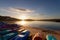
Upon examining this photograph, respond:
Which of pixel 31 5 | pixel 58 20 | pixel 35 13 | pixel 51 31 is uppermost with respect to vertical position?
pixel 31 5

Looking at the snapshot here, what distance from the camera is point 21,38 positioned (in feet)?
13.0

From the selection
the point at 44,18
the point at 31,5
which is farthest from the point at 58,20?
the point at 31,5

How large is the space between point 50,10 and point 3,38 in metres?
2.46

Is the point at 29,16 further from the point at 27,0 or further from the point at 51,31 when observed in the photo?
the point at 51,31

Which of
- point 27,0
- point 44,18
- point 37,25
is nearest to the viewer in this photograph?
point 27,0

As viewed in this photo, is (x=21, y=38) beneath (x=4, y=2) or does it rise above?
beneath

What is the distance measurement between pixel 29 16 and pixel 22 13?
352 mm

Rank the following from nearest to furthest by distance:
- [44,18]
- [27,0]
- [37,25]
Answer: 1. [27,0]
2. [44,18]
3. [37,25]

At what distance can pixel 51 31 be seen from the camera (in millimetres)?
5660

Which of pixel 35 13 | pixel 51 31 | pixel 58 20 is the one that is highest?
pixel 35 13

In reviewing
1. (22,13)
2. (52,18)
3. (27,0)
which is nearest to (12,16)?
(22,13)

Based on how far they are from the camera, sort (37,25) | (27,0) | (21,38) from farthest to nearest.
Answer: (37,25), (27,0), (21,38)

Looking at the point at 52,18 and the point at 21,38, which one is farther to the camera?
the point at 52,18

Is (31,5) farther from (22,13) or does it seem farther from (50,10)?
(50,10)
